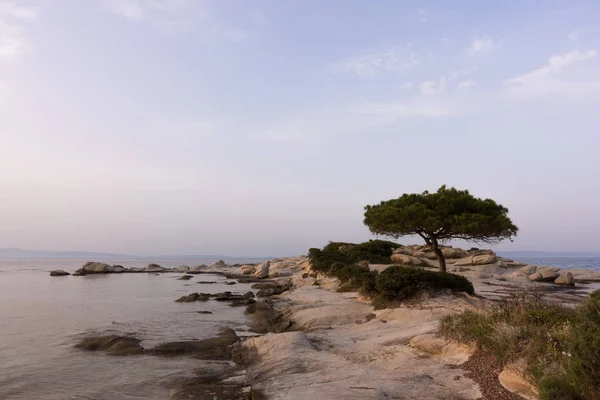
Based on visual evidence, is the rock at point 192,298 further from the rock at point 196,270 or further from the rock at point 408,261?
the rock at point 196,270

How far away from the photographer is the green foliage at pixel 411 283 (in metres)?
19.3

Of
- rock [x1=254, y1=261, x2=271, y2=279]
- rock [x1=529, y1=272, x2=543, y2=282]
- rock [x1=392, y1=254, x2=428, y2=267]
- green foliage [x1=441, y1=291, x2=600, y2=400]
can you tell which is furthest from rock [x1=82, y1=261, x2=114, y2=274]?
green foliage [x1=441, y1=291, x2=600, y2=400]

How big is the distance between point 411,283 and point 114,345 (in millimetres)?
13513

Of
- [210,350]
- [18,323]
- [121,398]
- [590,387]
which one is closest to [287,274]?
[18,323]

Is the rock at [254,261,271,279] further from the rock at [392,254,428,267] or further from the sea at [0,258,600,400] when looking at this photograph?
the sea at [0,258,600,400]

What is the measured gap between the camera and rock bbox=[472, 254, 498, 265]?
49.9 metres

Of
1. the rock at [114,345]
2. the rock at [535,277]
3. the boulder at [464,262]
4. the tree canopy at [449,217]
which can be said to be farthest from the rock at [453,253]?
the rock at [114,345]

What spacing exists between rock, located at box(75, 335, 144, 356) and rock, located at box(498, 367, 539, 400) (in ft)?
42.5

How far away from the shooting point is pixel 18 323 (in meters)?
22.3

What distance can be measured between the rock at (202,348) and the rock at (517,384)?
9.47 meters

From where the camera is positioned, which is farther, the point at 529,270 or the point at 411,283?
the point at 529,270

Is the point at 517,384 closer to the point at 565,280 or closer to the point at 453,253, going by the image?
the point at 565,280

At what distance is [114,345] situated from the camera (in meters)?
16.5

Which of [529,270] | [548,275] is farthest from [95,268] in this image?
[548,275]
